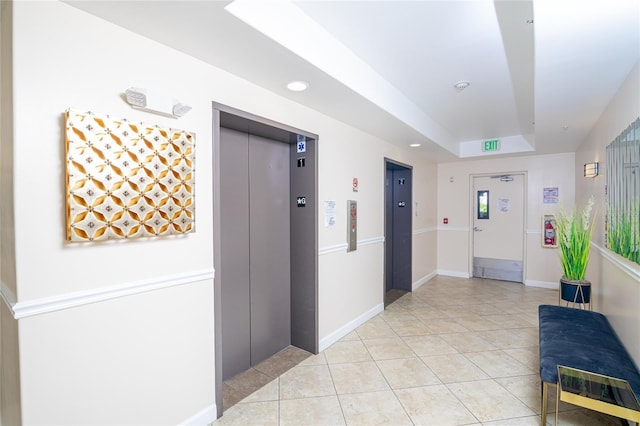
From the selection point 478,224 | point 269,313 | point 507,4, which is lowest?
point 269,313

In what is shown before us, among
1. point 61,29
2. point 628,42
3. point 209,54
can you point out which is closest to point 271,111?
point 209,54

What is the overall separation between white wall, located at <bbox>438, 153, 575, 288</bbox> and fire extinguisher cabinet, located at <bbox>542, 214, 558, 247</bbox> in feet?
0.24

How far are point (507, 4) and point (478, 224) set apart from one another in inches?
198

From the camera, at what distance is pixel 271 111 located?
8.29ft

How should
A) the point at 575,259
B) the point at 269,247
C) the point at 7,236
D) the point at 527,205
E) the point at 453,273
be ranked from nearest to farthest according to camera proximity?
the point at 7,236 < the point at 269,247 < the point at 575,259 < the point at 527,205 < the point at 453,273

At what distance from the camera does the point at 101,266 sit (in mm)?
1565

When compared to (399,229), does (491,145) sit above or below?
above

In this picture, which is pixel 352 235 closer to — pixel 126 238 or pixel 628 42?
pixel 126 238

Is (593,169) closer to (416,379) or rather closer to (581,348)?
(581,348)

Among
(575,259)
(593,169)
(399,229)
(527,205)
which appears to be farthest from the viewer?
(527,205)

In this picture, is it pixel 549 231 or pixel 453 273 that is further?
pixel 453 273

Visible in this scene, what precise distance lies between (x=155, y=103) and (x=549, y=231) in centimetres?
633

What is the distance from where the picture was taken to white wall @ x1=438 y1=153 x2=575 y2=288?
541 cm

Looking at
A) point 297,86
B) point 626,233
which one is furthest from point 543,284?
point 297,86
